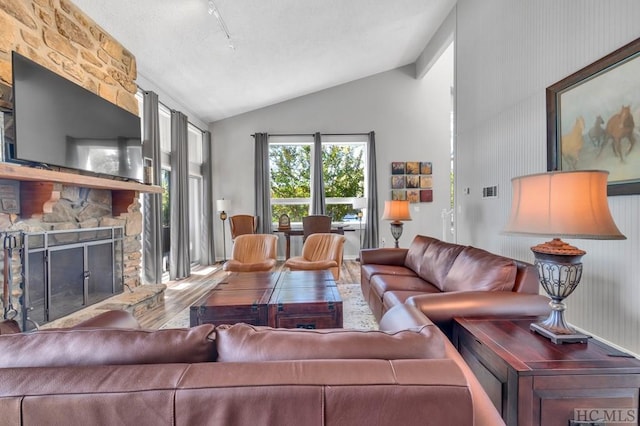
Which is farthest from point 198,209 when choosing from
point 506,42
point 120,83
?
point 506,42

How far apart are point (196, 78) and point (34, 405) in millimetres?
4482

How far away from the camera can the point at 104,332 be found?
861 millimetres

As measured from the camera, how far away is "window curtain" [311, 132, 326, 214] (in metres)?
6.13

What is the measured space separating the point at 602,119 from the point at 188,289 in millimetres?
4644

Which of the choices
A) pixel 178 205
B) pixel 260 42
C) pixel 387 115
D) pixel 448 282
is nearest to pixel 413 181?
pixel 387 115

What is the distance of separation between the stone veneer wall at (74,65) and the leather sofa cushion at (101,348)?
1.87m

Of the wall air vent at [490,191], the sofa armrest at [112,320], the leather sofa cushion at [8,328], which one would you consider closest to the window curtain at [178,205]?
the sofa armrest at [112,320]

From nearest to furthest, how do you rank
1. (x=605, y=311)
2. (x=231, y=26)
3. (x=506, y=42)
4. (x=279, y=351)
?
(x=279, y=351), (x=605, y=311), (x=506, y=42), (x=231, y=26)

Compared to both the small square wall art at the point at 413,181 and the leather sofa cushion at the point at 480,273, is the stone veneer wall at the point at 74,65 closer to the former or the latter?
the leather sofa cushion at the point at 480,273

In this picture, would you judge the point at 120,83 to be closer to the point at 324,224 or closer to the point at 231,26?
the point at 231,26

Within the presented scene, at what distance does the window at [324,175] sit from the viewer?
249 inches

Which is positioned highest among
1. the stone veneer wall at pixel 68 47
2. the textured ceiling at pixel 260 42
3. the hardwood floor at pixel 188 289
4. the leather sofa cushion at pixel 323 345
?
the textured ceiling at pixel 260 42

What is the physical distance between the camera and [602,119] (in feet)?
6.87

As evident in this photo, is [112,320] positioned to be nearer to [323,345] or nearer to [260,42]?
[323,345]
